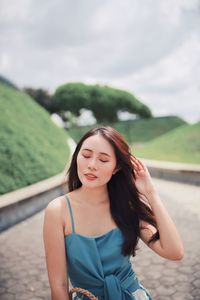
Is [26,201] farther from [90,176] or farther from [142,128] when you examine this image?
[142,128]

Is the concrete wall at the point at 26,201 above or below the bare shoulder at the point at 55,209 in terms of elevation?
below

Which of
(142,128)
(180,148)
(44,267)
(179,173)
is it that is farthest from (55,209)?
(142,128)

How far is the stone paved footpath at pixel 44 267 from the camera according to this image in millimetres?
4184

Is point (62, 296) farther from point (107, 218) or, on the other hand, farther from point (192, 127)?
point (192, 127)

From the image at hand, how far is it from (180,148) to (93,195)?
1853 cm

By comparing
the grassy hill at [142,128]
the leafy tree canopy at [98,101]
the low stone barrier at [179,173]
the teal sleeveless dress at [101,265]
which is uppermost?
the teal sleeveless dress at [101,265]

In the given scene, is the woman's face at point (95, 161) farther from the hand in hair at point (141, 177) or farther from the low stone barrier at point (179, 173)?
the low stone barrier at point (179, 173)

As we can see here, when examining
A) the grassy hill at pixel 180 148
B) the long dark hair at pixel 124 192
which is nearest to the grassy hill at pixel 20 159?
the long dark hair at pixel 124 192

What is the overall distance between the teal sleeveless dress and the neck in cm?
18

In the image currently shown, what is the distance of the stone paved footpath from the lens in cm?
418

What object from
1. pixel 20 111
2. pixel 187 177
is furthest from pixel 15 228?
pixel 20 111

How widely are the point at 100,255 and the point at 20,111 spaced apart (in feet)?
47.0

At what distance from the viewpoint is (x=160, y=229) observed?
2188 mm

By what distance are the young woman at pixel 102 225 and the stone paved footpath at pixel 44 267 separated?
208 cm
